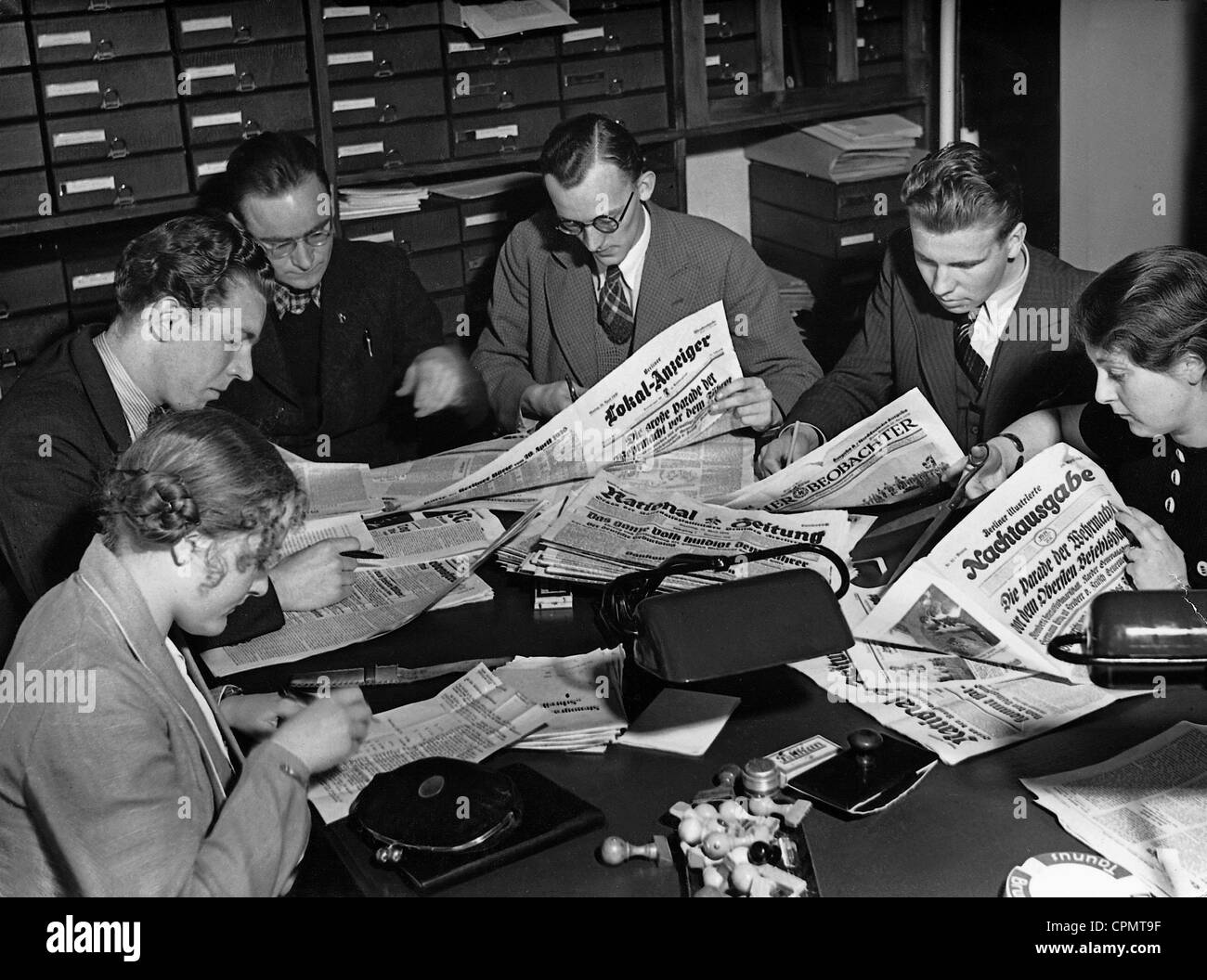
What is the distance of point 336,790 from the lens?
1.38 m

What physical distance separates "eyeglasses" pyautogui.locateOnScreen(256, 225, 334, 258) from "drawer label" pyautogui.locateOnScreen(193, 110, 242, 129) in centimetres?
65

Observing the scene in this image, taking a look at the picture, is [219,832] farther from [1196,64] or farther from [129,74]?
[1196,64]

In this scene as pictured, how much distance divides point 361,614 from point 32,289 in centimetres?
165

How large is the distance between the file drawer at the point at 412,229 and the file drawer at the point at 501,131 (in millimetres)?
174

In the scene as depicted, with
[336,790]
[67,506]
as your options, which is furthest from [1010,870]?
[67,506]

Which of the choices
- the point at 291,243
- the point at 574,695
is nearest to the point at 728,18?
the point at 291,243

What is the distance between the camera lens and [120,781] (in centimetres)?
120

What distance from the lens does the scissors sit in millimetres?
1794

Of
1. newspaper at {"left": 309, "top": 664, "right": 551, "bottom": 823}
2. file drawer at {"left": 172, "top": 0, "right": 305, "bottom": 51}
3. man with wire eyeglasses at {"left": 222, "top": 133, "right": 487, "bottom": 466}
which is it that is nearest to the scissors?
newspaper at {"left": 309, "top": 664, "right": 551, "bottom": 823}

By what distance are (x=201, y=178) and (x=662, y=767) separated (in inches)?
87.5

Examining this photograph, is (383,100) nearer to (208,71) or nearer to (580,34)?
(208,71)

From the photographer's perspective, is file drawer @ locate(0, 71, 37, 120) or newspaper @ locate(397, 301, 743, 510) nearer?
newspaper @ locate(397, 301, 743, 510)

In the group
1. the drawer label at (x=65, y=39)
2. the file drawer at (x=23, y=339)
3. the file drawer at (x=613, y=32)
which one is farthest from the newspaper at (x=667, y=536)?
the file drawer at (x=613, y=32)

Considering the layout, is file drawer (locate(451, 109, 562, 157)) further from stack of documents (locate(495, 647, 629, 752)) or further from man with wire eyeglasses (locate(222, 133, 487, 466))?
stack of documents (locate(495, 647, 629, 752))
